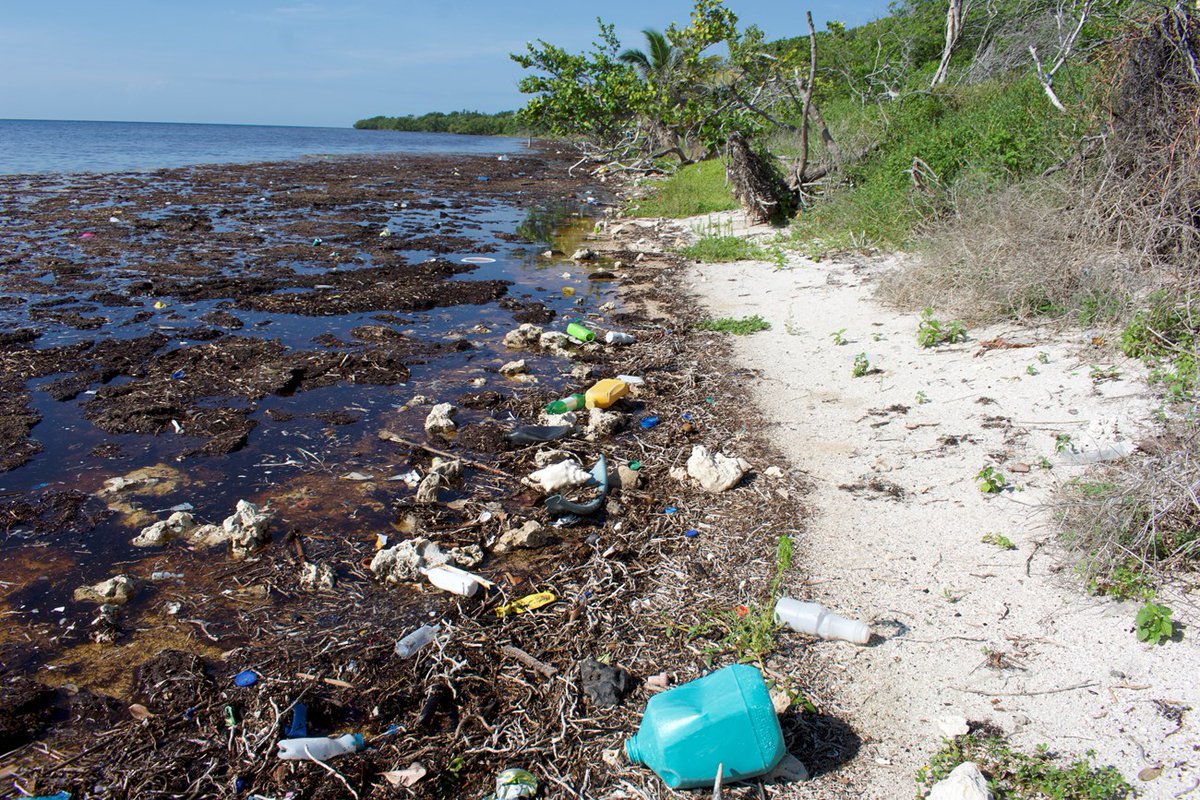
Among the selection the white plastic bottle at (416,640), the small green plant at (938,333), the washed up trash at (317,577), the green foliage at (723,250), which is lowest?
the white plastic bottle at (416,640)

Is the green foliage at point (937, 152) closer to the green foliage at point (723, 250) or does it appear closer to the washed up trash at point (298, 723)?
the green foliage at point (723, 250)

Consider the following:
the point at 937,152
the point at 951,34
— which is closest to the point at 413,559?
the point at 937,152

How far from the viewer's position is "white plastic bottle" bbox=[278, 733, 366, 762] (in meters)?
2.45

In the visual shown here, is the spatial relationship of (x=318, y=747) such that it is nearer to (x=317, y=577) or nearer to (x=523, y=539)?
(x=317, y=577)

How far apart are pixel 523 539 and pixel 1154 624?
2.68m

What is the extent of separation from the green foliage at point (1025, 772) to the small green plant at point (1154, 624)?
0.66 meters

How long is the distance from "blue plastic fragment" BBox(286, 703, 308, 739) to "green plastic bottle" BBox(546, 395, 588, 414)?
9.81 feet

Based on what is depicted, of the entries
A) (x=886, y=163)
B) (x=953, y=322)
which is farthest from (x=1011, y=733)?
(x=886, y=163)

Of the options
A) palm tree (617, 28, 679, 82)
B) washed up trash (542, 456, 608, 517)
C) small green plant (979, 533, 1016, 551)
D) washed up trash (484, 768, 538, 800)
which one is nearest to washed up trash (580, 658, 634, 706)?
washed up trash (484, 768, 538, 800)

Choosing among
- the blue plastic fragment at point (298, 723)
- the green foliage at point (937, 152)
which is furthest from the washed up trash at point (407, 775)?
the green foliage at point (937, 152)

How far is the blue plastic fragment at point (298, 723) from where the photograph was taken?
255cm

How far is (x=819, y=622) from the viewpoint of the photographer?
294 cm

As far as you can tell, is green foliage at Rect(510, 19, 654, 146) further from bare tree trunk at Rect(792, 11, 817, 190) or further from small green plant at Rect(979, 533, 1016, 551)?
small green plant at Rect(979, 533, 1016, 551)

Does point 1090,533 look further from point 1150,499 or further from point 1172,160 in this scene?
point 1172,160
